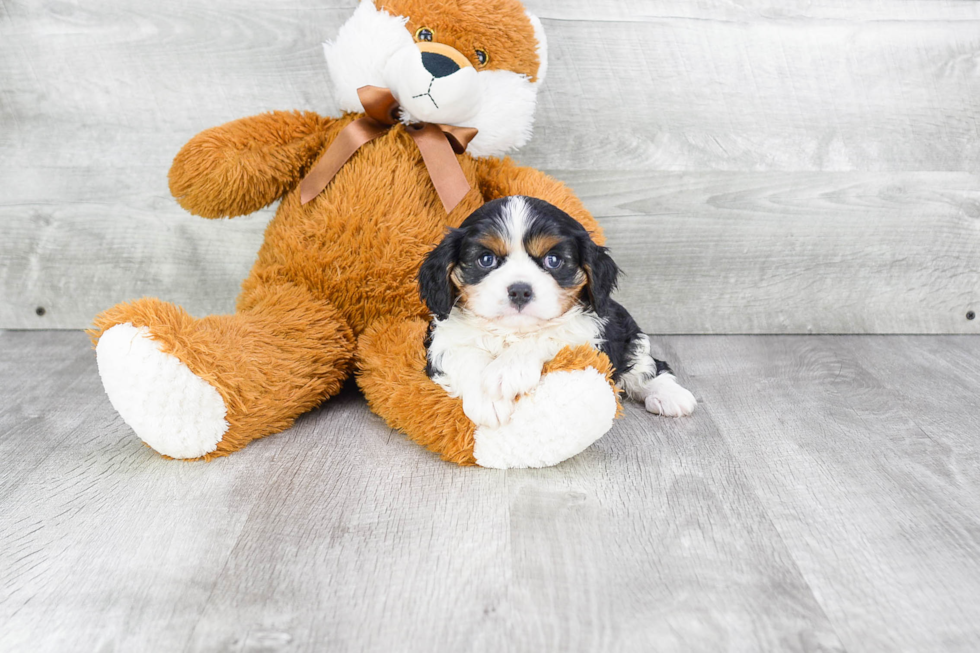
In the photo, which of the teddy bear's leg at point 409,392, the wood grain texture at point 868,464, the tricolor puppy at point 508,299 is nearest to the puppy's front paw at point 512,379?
the tricolor puppy at point 508,299

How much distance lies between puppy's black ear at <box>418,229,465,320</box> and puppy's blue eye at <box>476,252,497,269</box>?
62 mm

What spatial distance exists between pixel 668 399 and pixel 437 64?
949mm

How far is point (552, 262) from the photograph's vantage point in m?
1.55

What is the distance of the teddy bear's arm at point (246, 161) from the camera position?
1848 millimetres

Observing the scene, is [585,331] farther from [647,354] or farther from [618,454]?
[647,354]

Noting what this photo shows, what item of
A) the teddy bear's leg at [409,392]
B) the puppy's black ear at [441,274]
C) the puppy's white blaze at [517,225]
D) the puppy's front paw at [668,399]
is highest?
the puppy's white blaze at [517,225]

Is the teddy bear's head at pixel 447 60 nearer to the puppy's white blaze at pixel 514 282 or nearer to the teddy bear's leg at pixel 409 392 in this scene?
the puppy's white blaze at pixel 514 282

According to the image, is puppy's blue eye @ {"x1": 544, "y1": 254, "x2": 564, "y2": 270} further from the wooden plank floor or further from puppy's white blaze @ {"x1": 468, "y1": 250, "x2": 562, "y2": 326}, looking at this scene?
the wooden plank floor

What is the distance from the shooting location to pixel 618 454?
1677 millimetres

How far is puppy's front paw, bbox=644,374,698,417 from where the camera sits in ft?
6.22

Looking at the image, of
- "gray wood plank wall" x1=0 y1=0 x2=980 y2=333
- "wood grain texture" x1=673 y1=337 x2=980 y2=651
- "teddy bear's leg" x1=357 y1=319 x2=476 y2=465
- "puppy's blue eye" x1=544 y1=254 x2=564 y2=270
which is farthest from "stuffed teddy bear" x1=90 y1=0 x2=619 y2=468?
"wood grain texture" x1=673 y1=337 x2=980 y2=651

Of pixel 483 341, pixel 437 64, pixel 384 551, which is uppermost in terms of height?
pixel 437 64

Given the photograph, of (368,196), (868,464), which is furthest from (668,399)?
(368,196)

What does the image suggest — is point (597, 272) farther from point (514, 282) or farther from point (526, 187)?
point (526, 187)
